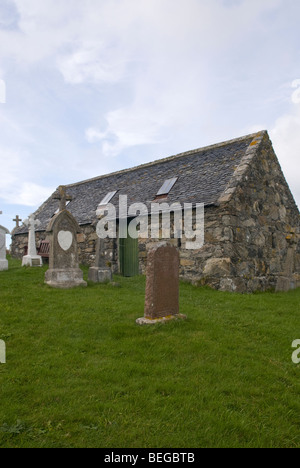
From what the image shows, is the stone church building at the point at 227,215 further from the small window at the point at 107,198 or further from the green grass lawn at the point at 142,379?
the green grass lawn at the point at 142,379

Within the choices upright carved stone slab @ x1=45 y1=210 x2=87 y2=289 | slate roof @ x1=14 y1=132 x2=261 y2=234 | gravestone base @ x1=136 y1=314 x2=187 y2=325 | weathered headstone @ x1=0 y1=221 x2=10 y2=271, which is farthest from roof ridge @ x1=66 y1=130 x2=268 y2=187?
gravestone base @ x1=136 y1=314 x2=187 y2=325

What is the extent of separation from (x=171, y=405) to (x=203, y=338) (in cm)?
197

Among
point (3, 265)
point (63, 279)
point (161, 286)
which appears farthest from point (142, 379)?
point (3, 265)

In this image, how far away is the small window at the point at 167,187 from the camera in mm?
13452

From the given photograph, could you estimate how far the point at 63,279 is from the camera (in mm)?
9328

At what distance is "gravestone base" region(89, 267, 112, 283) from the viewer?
34.0 feet

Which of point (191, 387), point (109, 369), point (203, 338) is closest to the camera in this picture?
point (191, 387)

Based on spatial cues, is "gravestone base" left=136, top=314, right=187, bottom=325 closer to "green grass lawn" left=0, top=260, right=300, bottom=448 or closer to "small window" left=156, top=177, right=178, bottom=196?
"green grass lawn" left=0, top=260, right=300, bottom=448

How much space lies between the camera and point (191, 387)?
13.0 ft

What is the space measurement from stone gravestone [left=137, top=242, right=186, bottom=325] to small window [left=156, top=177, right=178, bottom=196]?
709 cm
